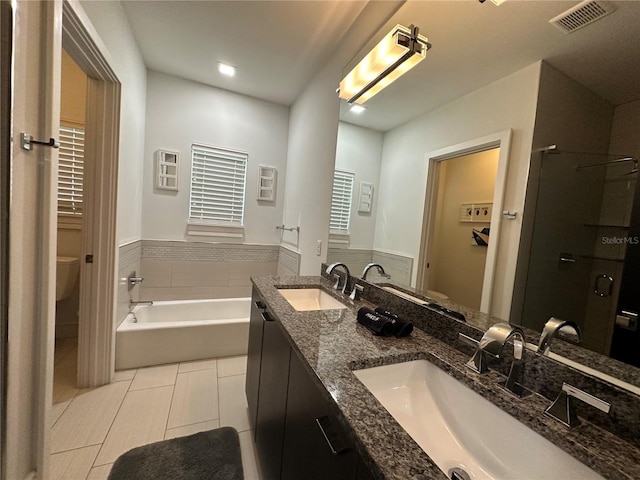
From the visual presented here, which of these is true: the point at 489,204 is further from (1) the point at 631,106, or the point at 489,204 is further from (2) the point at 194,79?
(2) the point at 194,79

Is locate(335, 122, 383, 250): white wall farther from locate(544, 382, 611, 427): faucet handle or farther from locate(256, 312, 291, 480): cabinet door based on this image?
locate(544, 382, 611, 427): faucet handle

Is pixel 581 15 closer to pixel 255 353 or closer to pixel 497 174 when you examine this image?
pixel 497 174

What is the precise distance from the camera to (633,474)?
48cm

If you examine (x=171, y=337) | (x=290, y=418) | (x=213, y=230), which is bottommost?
(x=171, y=337)

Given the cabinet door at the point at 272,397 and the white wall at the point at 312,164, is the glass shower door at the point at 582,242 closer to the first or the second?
the cabinet door at the point at 272,397

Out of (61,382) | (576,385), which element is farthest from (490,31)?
(61,382)

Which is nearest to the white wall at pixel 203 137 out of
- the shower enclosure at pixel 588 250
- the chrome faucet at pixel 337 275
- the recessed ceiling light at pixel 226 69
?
the recessed ceiling light at pixel 226 69

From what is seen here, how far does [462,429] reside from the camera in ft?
2.39

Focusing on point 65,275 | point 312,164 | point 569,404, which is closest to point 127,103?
point 312,164

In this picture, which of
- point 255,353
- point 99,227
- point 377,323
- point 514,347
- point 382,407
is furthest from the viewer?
point 99,227

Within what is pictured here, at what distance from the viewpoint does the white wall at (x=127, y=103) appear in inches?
67.2

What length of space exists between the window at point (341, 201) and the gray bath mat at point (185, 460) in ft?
4.99

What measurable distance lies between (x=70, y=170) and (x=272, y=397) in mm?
3054

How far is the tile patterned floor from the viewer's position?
1.43m
